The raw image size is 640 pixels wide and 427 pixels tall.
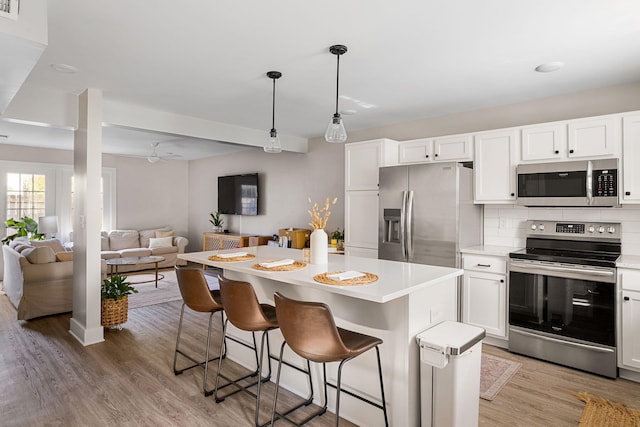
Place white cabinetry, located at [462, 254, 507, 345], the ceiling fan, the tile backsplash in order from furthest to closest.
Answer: the ceiling fan < white cabinetry, located at [462, 254, 507, 345] < the tile backsplash

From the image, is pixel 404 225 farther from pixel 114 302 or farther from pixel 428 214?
pixel 114 302

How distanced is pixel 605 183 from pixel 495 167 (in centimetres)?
93

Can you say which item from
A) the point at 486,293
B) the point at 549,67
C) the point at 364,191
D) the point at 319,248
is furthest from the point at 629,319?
the point at 364,191

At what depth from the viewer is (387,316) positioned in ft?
7.32

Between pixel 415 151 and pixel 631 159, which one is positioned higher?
pixel 415 151

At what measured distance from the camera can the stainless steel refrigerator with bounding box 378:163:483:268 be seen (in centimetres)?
377

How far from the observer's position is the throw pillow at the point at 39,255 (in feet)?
14.8

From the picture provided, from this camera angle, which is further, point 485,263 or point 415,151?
point 415,151

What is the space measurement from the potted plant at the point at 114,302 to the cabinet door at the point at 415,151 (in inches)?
141

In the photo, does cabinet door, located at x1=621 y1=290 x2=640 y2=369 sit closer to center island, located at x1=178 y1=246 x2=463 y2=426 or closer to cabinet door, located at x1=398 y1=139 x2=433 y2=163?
center island, located at x1=178 y1=246 x2=463 y2=426

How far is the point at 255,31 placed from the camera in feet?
8.16

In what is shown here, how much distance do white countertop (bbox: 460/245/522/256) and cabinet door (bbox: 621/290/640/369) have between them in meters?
0.94

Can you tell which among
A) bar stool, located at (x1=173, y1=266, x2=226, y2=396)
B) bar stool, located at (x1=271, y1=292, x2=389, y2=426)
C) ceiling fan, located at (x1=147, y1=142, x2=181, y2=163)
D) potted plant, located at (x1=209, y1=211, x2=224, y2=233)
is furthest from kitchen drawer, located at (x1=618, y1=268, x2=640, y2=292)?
potted plant, located at (x1=209, y1=211, x2=224, y2=233)

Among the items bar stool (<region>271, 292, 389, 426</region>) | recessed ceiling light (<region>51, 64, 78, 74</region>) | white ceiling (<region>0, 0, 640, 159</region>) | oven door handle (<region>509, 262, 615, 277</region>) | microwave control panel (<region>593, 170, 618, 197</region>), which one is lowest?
bar stool (<region>271, 292, 389, 426</region>)
